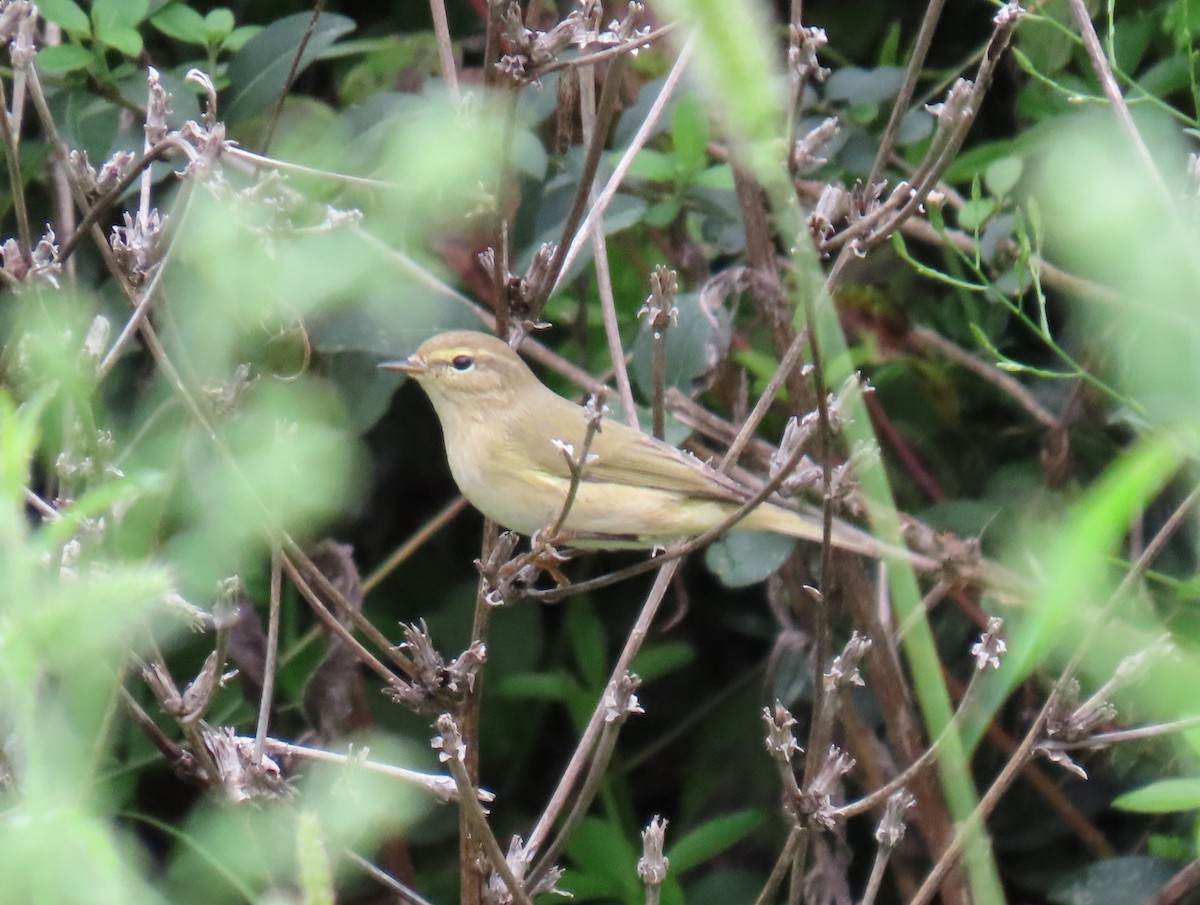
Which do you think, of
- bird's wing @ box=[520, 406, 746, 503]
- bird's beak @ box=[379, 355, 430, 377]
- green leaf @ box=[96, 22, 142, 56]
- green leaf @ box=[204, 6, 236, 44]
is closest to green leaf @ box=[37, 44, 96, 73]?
green leaf @ box=[96, 22, 142, 56]

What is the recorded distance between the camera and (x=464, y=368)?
340 centimetres

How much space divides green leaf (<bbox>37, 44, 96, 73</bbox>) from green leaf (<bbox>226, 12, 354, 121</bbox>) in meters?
0.34

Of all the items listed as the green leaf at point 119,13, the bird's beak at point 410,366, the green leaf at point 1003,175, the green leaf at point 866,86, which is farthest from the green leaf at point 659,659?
the green leaf at point 119,13

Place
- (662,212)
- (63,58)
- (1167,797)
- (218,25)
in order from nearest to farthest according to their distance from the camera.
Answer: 1. (1167,797)
2. (63,58)
3. (218,25)
4. (662,212)

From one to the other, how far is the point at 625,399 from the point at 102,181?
1.02 meters

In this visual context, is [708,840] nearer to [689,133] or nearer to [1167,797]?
[689,133]

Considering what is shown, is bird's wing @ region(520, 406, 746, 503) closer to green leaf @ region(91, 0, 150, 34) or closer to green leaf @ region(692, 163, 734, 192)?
green leaf @ region(692, 163, 734, 192)

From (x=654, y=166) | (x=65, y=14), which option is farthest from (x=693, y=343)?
(x=65, y=14)

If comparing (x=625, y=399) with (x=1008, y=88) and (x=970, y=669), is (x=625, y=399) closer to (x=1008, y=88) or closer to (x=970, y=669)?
(x=970, y=669)

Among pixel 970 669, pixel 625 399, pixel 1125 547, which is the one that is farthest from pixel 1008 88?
pixel 625 399

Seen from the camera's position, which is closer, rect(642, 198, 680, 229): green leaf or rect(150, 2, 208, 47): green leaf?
rect(150, 2, 208, 47): green leaf

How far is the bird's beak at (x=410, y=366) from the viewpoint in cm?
320

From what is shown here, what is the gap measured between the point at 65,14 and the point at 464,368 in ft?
3.84

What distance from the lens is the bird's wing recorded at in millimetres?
3034
